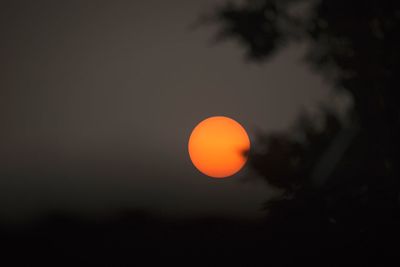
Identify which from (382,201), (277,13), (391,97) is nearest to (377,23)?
(391,97)

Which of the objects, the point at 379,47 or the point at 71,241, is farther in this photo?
the point at 71,241

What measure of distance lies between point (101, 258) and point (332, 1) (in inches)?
153

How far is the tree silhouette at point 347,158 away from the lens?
14.5ft

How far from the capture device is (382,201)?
4387mm

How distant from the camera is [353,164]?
4723 millimetres

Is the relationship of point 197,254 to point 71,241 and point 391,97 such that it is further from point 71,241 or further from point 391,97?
point 391,97

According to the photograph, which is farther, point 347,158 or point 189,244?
point 189,244

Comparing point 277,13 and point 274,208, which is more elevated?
point 277,13

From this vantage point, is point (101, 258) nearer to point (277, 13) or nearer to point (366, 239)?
point (366, 239)

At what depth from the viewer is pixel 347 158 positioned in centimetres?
476

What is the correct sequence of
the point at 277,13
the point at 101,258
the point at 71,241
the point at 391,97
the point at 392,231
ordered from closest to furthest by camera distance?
the point at 392,231 → the point at 391,97 → the point at 277,13 → the point at 101,258 → the point at 71,241

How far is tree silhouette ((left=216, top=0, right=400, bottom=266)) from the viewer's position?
4.41 metres

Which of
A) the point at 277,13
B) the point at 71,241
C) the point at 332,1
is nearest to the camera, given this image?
the point at 332,1

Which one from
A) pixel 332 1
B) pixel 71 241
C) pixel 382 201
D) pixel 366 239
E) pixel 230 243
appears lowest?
pixel 366 239
